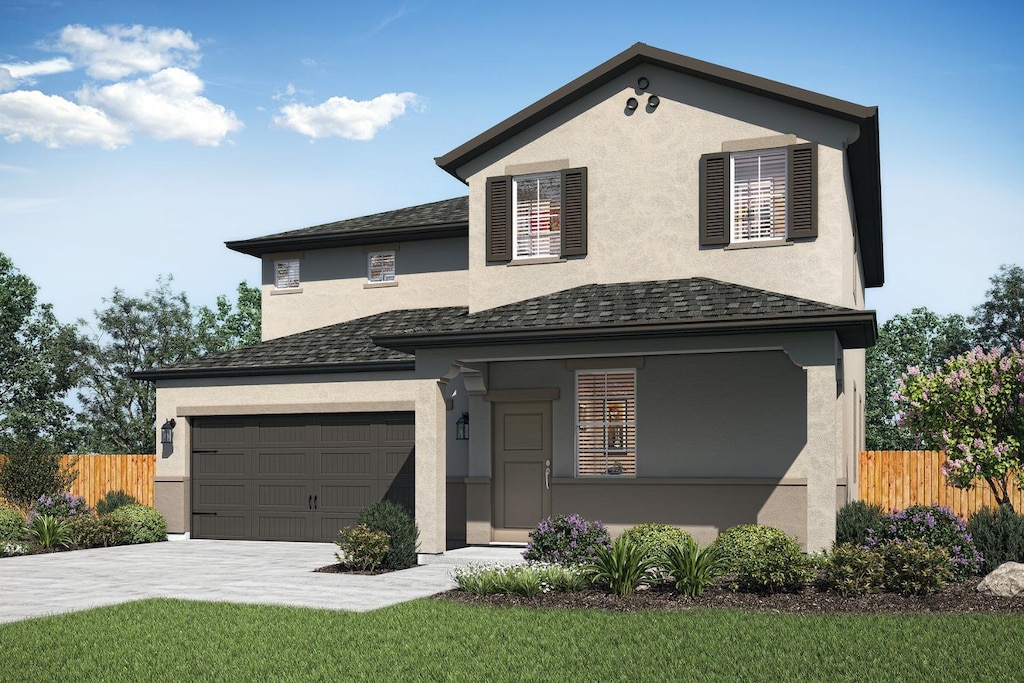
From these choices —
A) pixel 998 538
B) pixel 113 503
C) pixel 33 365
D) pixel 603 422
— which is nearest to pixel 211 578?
pixel 603 422

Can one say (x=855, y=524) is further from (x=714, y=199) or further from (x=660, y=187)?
(x=660, y=187)

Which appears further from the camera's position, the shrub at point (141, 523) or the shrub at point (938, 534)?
the shrub at point (141, 523)

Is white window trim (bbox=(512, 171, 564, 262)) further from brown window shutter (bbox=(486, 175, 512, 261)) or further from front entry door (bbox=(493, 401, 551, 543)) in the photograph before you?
front entry door (bbox=(493, 401, 551, 543))

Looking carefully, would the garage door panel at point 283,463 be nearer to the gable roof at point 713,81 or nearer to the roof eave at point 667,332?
the roof eave at point 667,332

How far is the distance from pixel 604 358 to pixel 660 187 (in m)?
3.05

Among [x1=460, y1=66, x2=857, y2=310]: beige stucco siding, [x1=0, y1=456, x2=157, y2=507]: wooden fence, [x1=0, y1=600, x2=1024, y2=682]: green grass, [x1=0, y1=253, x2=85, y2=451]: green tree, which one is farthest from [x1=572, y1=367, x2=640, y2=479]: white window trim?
[x1=0, y1=253, x2=85, y2=451]: green tree

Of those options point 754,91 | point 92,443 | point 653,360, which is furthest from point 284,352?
point 92,443

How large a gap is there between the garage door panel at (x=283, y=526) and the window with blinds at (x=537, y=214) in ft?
21.7

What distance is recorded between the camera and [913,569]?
1218 cm

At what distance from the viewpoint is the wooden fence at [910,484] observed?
23469 mm

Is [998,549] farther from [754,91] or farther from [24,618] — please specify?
[24,618]

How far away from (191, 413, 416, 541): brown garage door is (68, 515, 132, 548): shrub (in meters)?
1.50

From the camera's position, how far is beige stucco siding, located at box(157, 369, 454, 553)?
1719 cm

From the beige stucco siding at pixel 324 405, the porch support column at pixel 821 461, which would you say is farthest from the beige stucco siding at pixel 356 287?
the porch support column at pixel 821 461
